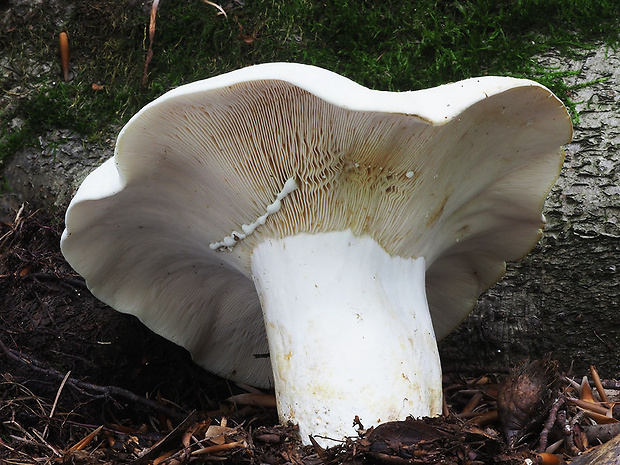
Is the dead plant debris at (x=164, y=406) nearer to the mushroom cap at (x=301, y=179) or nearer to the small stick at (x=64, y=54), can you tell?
the mushroom cap at (x=301, y=179)

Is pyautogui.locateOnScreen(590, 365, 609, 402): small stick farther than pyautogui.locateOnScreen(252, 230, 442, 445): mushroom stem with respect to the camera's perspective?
Yes

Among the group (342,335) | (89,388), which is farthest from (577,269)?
(89,388)

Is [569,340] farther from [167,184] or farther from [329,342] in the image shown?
[167,184]

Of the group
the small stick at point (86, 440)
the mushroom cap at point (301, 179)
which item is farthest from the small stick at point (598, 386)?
the small stick at point (86, 440)

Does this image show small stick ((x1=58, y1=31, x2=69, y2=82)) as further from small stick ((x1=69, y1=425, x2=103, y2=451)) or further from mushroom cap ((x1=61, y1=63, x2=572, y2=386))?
small stick ((x1=69, y1=425, x2=103, y2=451))

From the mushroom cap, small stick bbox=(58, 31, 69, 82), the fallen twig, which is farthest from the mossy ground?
the fallen twig

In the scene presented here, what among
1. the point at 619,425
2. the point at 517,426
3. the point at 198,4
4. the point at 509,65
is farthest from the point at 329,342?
the point at 198,4
